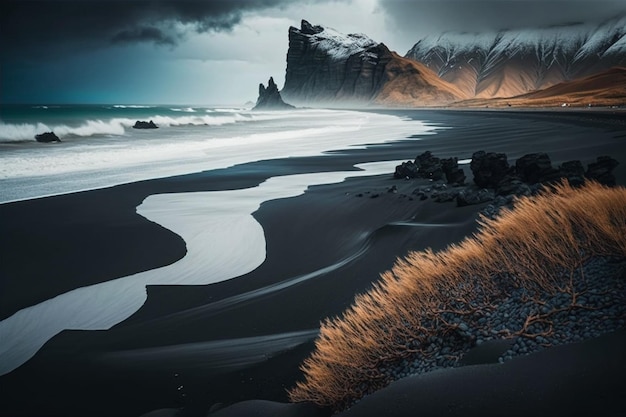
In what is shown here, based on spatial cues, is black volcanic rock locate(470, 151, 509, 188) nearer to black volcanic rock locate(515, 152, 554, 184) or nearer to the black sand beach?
black volcanic rock locate(515, 152, 554, 184)

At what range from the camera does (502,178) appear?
8164 millimetres

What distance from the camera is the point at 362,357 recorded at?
9.03 feet

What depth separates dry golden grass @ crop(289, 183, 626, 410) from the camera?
2.67 meters

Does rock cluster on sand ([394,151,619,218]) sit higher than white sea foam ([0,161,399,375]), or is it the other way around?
rock cluster on sand ([394,151,619,218])

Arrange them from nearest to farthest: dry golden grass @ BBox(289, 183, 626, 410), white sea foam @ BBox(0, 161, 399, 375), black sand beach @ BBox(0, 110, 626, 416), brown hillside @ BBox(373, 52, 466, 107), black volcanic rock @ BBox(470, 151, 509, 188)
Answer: black sand beach @ BBox(0, 110, 626, 416)
dry golden grass @ BBox(289, 183, 626, 410)
white sea foam @ BBox(0, 161, 399, 375)
black volcanic rock @ BBox(470, 151, 509, 188)
brown hillside @ BBox(373, 52, 466, 107)

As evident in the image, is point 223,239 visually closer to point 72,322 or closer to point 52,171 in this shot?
point 72,322

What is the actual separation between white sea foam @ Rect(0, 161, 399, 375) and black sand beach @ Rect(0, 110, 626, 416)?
206 millimetres

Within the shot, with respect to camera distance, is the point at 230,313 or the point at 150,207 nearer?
the point at 230,313

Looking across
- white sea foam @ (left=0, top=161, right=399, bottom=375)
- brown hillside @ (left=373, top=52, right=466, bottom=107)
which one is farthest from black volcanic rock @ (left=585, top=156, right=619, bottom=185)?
brown hillside @ (left=373, top=52, right=466, bottom=107)

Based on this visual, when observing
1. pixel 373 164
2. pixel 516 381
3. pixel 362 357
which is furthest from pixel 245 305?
pixel 373 164

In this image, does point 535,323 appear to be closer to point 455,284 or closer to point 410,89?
point 455,284

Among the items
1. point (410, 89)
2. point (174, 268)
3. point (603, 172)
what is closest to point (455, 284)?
point (174, 268)

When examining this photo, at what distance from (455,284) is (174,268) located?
4.77 metres

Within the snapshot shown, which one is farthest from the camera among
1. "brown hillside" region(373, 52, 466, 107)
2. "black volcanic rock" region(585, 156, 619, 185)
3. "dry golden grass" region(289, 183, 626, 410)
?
"brown hillside" region(373, 52, 466, 107)
